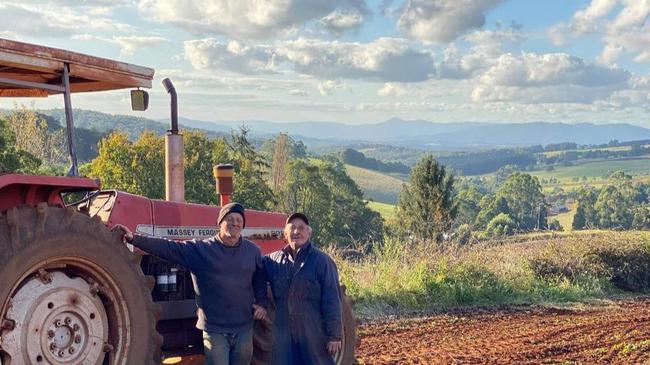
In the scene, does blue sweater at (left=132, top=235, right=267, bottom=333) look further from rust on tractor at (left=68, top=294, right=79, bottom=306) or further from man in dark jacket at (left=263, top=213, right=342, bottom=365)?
rust on tractor at (left=68, top=294, right=79, bottom=306)

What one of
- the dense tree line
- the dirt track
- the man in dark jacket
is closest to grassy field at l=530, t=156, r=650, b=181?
the dense tree line

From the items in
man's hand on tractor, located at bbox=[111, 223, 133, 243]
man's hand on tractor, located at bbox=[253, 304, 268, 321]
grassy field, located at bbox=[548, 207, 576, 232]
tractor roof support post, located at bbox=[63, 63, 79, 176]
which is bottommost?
grassy field, located at bbox=[548, 207, 576, 232]

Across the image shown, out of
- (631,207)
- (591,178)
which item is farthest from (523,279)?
(591,178)

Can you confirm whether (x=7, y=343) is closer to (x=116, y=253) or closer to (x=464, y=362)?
(x=116, y=253)

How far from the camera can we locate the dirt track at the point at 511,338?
334 inches

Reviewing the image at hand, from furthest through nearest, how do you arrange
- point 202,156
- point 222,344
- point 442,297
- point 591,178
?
point 591,178, point 202,156, point 442,297, point 222,344

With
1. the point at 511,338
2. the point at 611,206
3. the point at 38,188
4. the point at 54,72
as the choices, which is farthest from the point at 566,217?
the point at 38,188

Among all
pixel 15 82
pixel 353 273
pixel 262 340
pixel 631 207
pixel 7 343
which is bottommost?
pixel 631 207

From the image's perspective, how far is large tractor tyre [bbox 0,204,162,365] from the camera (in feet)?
12.9

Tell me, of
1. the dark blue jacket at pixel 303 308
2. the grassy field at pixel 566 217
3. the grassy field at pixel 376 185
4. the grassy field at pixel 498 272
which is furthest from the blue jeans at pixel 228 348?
the grassy field at pixel 376 185

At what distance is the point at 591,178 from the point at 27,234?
16567 centimetres

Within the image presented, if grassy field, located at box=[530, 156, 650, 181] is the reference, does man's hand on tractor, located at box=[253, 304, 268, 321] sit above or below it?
above

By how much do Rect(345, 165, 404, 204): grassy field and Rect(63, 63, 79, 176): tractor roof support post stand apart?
392ft

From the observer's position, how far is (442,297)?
13.7 m
